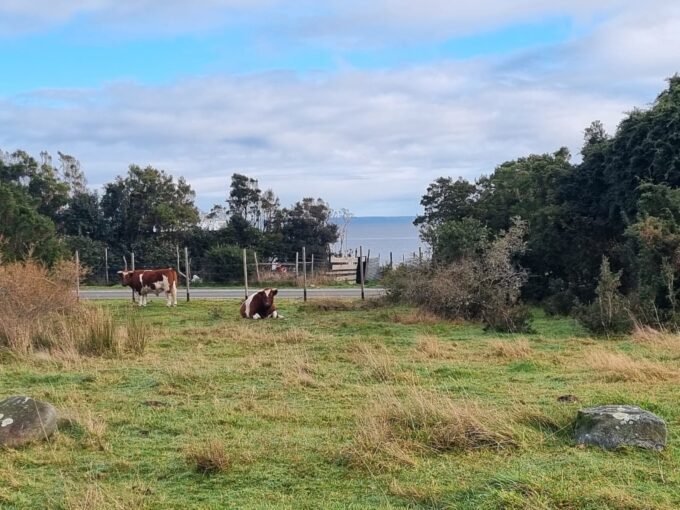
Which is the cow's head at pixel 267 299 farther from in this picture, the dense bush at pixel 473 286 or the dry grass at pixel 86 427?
the dry grass at pixel 86 427

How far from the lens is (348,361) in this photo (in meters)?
11.1

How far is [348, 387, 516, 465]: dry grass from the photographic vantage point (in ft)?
19.3

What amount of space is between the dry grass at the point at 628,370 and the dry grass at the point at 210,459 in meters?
5.35

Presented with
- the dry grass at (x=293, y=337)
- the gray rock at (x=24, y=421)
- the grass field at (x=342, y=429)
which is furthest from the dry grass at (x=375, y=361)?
the gray rock at (x=24, y=421)

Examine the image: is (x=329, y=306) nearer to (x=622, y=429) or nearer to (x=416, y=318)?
(x=416, y=318)

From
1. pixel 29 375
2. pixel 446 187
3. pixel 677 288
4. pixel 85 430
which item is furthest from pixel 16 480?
pixel 446 187

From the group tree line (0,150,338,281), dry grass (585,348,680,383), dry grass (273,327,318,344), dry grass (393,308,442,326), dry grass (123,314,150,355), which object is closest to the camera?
dry grass (585,348,680,383)

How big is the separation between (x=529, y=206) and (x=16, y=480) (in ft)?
74.5

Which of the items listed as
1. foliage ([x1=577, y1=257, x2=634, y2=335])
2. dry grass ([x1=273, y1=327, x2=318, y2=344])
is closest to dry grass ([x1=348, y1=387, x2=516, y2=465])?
dry grass ([x1=273, y1=327, x2=318, y2=344])

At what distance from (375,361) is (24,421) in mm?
4969

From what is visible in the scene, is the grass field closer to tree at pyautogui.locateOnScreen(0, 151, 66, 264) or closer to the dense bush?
the dense bush

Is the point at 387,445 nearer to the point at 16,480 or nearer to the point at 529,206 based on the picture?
the point at 16,480

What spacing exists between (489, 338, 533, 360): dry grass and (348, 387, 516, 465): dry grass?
15.0ft

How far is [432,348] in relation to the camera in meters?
12.1
